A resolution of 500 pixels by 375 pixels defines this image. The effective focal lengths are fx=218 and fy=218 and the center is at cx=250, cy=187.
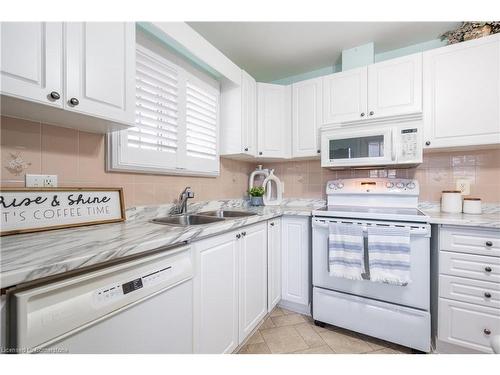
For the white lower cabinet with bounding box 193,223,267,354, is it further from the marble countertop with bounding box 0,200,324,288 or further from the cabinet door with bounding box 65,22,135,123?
the cabinet door with bounding box 65,22,135,123

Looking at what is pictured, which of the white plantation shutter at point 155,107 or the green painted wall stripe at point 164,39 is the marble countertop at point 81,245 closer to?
the white plantation shutter at point 155,107

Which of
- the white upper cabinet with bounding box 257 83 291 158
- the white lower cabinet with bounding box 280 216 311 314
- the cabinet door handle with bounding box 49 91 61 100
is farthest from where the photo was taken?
the white upper cabinet with bounding box 257 83 291 158

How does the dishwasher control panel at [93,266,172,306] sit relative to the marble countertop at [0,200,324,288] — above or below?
below

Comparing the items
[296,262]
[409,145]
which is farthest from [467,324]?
[409,145]

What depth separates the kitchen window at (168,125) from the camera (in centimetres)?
144

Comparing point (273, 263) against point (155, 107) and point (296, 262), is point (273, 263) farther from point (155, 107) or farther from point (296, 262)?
point (155, 107)

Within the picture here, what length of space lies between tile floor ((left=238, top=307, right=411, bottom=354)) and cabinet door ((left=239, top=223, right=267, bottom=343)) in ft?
0.47

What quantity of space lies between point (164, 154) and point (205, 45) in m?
0.90

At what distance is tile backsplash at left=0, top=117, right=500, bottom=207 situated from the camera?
102cm

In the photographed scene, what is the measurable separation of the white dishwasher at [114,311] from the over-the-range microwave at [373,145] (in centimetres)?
160

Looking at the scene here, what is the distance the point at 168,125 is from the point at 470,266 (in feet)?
7.43

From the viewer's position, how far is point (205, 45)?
1686 mm

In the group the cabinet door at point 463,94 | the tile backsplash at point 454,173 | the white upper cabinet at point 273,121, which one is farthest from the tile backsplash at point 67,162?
the cabinet door at point 463,94

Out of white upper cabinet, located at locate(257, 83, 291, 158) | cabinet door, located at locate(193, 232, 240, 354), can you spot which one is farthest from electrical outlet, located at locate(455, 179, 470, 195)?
cabinet door, located at locate(193, 232, 240, 354)
